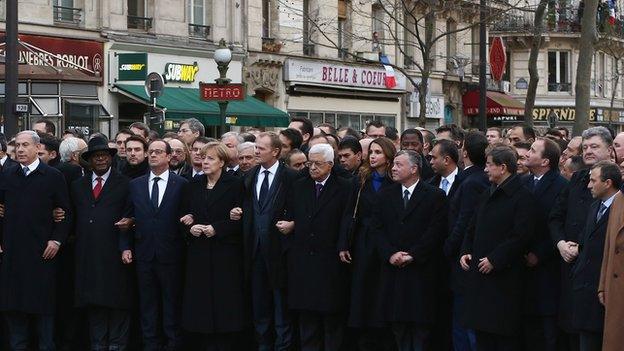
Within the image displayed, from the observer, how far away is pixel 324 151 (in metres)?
12.2

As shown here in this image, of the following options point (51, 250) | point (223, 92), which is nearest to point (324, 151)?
point (51, 250)

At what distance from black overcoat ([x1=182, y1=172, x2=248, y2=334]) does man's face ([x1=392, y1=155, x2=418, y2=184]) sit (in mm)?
1774

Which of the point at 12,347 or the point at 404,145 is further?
the point at 404,145

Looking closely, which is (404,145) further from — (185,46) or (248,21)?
(248,21)

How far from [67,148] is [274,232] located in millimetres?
3051

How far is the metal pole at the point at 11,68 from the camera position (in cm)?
2156

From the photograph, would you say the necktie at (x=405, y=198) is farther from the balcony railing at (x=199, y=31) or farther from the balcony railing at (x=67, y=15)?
the balcony railing at (x=199, y=31)

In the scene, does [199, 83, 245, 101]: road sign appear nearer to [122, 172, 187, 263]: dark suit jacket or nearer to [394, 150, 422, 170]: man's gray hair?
[122, 172, 187, 263]: dark suit jacket

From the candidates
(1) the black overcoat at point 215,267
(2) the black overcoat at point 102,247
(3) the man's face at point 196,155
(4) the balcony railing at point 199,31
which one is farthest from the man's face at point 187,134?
(4) the balcony railing at point 199,31

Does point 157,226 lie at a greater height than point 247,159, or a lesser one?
lesser

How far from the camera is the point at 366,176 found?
483 inches

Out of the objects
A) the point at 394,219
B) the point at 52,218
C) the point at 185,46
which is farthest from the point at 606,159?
the point at 185,46

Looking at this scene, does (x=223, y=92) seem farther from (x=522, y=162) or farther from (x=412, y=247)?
(x=412, y=247)

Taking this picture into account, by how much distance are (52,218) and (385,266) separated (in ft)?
11.6
